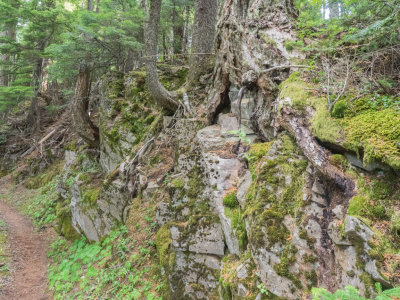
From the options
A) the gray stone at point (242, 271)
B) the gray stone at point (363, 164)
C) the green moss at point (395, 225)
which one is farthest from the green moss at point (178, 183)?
the green moss at point (395, 225)

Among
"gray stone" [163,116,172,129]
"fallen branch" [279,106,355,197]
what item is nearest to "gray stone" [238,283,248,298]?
"fallen branch" [279,106,355,197]

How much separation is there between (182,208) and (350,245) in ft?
10.1

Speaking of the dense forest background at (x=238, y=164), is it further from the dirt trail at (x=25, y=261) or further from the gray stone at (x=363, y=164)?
the dirt trail at (x=25, y=261)

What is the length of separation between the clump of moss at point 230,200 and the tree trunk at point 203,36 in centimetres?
440

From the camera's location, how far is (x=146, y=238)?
18.0 feet

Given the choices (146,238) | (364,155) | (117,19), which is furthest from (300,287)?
(117,19)

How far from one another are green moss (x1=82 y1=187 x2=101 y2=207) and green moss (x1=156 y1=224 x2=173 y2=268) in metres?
3.18

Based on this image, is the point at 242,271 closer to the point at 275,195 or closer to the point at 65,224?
the point at 275,195

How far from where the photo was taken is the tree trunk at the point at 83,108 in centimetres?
878

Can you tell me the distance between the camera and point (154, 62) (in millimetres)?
6820

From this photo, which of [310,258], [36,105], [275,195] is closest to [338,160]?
[275,195]

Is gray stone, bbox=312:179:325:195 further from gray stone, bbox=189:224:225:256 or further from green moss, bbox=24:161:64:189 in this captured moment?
green moss, bbox=24:161:64:189

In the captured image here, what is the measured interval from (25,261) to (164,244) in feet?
17.8

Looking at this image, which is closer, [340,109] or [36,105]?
[340,109]
